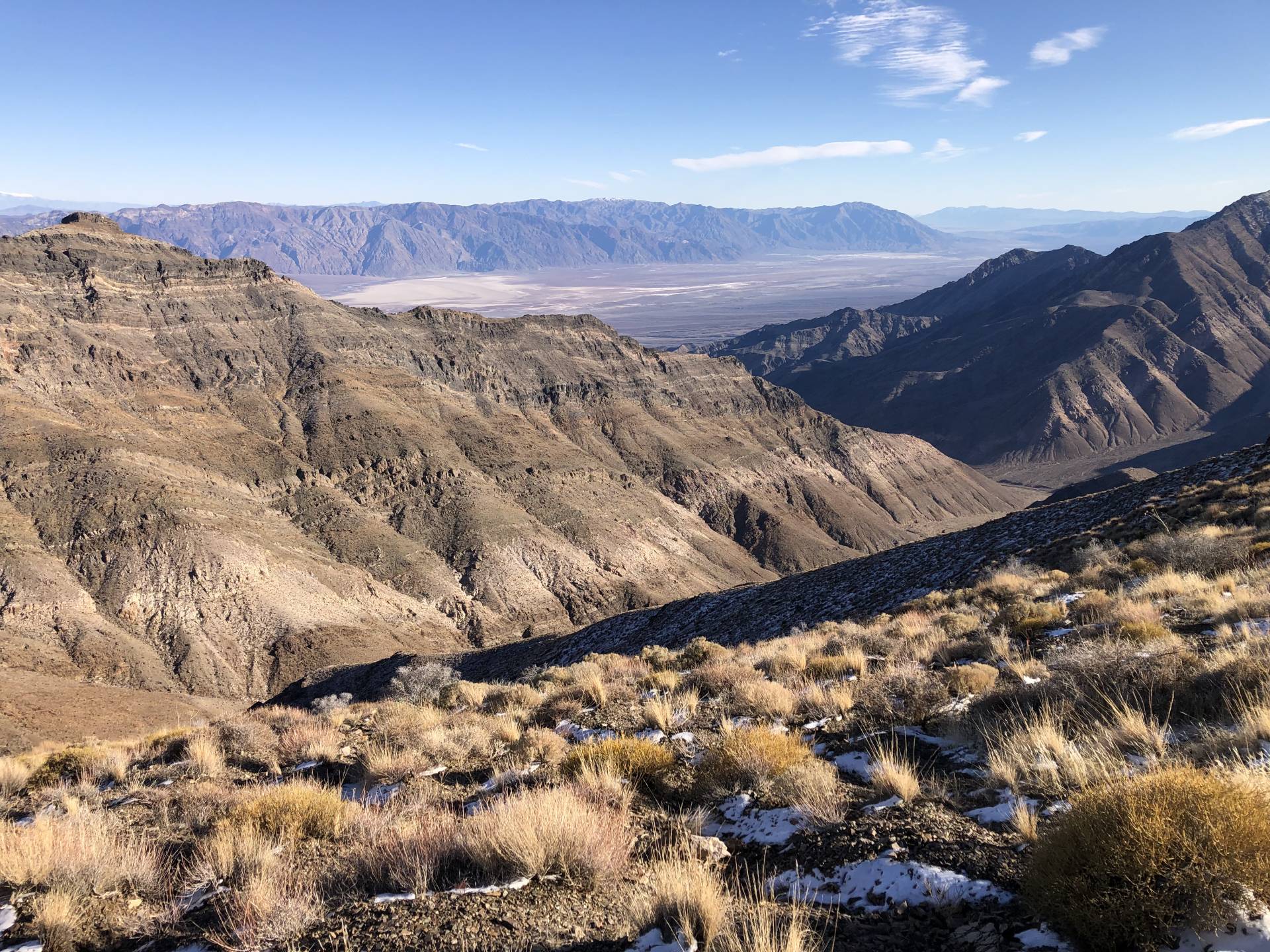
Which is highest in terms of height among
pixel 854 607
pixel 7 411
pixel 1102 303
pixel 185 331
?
pixel 1102 303

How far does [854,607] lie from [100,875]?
2132 cm

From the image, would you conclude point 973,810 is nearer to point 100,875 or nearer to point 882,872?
point 882,872

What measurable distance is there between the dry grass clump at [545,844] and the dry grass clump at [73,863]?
7.53 ft

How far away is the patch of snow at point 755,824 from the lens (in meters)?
4.89

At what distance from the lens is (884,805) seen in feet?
16.3

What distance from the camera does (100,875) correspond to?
180 inches

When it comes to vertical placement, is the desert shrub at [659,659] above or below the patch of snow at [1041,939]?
below

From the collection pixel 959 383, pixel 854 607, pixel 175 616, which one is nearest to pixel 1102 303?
pixel 959 383

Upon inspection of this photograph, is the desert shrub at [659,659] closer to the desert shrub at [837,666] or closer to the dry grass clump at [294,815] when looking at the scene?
the desert shrub at [837,666]

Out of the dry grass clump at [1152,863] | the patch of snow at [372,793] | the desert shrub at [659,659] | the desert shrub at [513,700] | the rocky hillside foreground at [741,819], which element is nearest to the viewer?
the dry grass clump at [1152,863]

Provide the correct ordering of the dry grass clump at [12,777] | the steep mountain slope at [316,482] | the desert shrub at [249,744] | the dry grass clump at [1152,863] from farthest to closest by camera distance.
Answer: the steep mountain slope at [316,482] → the desert shrub at [249,744] → the dry grass clump at [12,777] → the dry grass clump at [1152,863]

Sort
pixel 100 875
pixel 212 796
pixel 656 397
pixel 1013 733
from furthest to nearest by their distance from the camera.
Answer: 1. pixel 656 397
2. pixel 212 796
3. pixel 1013 733
4. pixel 100 875

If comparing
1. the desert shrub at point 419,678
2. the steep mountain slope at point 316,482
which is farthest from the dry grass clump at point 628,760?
the steep mountain slope at point 316,482

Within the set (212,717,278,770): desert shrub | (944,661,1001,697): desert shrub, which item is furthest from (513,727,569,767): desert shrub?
(944,661,1001,697): desert shrub
